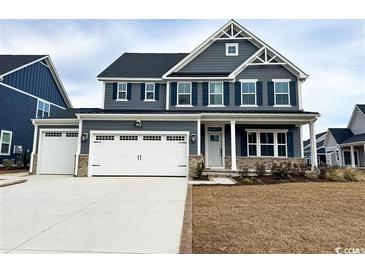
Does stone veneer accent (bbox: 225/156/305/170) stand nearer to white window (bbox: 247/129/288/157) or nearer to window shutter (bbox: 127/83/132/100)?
white window (bbox: 247/129/288/157)

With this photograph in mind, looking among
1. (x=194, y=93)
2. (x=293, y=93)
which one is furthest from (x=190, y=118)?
(x=293, y=93)

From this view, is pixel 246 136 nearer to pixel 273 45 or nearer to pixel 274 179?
pixel 274 179

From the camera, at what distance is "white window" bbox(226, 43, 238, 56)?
15062mm

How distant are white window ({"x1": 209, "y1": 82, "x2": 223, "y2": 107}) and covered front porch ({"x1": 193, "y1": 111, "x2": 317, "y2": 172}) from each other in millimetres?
1467

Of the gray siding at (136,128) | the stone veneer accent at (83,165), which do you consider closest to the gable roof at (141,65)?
the gray siding at (136,128)

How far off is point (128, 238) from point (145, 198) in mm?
3022

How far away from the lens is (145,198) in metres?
6.82

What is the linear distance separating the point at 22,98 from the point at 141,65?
9.15 metres

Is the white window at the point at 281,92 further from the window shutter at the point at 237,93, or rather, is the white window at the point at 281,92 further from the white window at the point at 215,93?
the white window at the point at 215,93

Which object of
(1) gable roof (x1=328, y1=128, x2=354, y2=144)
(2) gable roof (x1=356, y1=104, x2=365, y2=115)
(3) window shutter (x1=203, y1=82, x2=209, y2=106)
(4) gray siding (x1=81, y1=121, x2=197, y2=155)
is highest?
(2) gable roof (x1=356, y1=104, x2=365, y2=115)

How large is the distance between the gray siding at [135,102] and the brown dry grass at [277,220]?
8.21 metres

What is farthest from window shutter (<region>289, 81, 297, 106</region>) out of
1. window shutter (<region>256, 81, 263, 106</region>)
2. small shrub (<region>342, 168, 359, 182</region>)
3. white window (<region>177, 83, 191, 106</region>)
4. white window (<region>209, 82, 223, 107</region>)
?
white window (<region>177, 83, 191, 106</region>)

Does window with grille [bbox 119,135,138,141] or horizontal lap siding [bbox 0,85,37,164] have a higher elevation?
horizontal lap siding [bbox 0,85,37,164]
